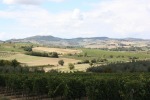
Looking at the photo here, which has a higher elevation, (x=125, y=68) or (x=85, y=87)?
(x=85, y=87)

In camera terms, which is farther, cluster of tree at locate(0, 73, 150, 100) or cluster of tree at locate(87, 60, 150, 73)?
cluster of tree at locate(87, 60, 150, 73)

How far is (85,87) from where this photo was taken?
4797cm

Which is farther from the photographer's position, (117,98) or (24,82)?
(24,82)

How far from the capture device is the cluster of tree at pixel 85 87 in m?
37.9

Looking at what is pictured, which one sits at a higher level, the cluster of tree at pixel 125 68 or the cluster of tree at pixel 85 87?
the cluster of tree at pixel 85 87

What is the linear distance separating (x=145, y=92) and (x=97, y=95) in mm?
7190

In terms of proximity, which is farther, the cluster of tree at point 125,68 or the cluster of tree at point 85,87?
the cluster of tree at point 125,68

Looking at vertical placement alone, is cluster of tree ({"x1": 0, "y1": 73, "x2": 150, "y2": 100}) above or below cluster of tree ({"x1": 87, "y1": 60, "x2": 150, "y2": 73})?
above

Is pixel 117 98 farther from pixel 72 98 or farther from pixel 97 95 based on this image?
pixel 72 98

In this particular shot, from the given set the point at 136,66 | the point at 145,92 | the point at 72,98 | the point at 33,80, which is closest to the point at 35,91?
the point at 33,80

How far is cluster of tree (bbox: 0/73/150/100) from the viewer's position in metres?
37.9

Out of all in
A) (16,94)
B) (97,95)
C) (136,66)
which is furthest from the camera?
(136,66)

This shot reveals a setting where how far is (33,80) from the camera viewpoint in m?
60.0

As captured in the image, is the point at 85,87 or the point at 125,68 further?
the point at 125,68
